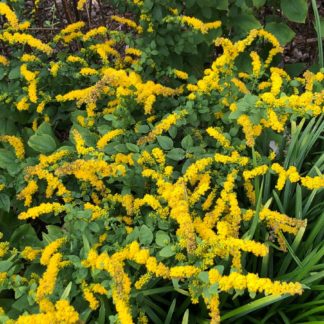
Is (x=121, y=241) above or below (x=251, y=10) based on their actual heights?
below

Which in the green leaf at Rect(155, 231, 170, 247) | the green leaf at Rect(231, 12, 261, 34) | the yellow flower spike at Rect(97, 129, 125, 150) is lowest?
the green leaf at Rect(155, 231, 170, 247)

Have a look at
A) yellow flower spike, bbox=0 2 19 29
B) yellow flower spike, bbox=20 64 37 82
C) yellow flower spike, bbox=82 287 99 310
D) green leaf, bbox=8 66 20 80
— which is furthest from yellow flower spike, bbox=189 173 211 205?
yellow flower spike, bbox=0 2 19 29

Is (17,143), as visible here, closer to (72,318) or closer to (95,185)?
(95,185)

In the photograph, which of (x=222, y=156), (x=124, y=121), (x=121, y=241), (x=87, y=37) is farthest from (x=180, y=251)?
(x=87, y=37)

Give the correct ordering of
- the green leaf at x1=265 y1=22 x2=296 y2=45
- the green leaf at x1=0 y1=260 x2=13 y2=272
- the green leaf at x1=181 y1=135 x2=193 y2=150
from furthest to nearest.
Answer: the green leaf at x1=265 y1=22 x2=296 y2=45
the green leaf at x1=181 y1=135 x2=193 y2=150
the green leaf at x1=0 y1=260 x2=13 y2=272

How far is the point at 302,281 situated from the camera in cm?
177

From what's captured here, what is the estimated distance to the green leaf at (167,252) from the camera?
5.14 feet

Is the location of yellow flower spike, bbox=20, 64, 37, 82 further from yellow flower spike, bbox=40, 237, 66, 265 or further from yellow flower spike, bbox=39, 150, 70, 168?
yellow flower spike, bbox=40, 237, 66, 265

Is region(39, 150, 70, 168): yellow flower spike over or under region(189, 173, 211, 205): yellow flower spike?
over

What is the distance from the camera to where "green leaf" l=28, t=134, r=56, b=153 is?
2166 mm

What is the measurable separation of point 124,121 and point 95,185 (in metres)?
0.35

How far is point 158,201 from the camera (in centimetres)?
181

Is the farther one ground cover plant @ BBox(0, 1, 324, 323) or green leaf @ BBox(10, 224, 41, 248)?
green leaf @ BBox(10, 224, 41, 248)

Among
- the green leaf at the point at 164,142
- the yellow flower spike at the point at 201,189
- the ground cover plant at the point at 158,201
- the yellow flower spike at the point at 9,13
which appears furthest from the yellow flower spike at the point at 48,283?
the yellow flower spike at the point at 9,13
